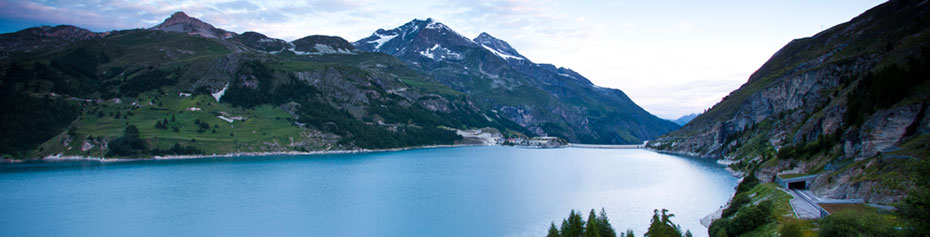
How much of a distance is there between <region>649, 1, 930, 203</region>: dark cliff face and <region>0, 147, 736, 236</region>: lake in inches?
415

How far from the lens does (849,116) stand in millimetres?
52625

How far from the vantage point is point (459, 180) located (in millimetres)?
82688

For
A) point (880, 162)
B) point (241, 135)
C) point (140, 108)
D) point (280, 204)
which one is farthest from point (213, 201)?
point (140, 108)

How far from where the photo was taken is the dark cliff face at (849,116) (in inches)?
1578

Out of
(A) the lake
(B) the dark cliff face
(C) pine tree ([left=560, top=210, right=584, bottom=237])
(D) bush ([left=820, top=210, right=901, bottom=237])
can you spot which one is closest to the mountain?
(A) the lake

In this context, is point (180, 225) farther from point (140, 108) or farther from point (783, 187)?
point (140, 108)

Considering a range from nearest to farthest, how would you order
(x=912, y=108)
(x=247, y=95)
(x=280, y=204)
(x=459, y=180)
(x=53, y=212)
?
(x=912, y=108) < (x=53, y=212) < (x=280, y=204) < (x=459, y=180) < (x=247, y=95)

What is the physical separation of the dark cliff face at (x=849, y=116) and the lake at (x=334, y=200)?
10.5m

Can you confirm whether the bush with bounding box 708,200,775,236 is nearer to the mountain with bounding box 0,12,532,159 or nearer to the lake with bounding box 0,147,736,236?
the lake with bounding box 0,147,736,236

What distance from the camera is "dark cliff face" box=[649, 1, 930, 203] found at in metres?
40.1

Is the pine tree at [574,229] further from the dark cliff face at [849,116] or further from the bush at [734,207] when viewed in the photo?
the dark cliff face at [849,116]

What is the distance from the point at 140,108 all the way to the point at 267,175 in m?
86.6

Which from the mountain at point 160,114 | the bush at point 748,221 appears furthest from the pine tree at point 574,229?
the mountain at point 160,114

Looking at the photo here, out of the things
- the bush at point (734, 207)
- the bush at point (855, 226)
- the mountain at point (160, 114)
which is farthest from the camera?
the mountain at point (160, 114)
